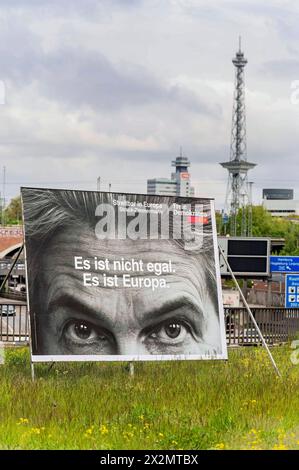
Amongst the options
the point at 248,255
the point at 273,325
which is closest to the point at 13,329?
the point at 273,325

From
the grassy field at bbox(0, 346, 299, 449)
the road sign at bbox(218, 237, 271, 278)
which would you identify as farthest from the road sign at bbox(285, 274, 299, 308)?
the grassy field at bbox(0, 346, 299, 449)

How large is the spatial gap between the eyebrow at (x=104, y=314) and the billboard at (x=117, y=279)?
0.7 inches

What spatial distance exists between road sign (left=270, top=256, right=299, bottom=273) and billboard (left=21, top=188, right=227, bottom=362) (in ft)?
112

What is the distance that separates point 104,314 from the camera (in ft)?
56.0

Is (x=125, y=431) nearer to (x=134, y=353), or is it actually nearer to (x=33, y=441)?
(x=33, y=441)

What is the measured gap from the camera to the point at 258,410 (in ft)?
46.1

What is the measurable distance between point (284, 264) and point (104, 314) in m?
36.2

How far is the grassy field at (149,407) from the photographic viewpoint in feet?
38.1

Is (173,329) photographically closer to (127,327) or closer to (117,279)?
(127,327)

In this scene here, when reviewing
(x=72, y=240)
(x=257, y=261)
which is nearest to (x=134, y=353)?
(x=72, y=240)

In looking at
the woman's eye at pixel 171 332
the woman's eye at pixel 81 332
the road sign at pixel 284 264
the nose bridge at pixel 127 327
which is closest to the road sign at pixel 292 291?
the road sign at pixel 284 264

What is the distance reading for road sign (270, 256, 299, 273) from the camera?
2052 inches

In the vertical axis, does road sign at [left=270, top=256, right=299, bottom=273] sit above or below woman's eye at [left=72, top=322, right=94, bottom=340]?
above

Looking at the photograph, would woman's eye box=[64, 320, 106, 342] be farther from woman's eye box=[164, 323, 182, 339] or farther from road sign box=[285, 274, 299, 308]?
road sign box=[285, 274, 299, 308]
